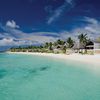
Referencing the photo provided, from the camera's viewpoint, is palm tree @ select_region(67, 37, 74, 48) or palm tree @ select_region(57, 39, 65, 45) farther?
palm tree @ select_region(57, 39, 65, 45)

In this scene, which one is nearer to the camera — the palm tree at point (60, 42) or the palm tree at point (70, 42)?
the palm tree at point (70, 42)

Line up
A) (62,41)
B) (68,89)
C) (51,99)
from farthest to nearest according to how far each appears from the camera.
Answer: (62,41) → (68,89) → (51,99)

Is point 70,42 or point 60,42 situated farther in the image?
point 60,42

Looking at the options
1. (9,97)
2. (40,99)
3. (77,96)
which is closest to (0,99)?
(9,97)

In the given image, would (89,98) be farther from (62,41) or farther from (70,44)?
(62,41)

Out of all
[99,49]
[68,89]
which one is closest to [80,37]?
[99,49]

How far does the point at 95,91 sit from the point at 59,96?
1892mm

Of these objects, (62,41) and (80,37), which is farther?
(62,41)

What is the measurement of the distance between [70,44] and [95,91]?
4872cm

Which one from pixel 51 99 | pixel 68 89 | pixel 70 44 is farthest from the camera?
pixel 70 44

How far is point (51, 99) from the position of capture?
25.5ft

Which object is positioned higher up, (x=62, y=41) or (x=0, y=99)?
(x=62, y=41)

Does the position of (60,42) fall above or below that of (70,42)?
above

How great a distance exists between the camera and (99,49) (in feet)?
141
